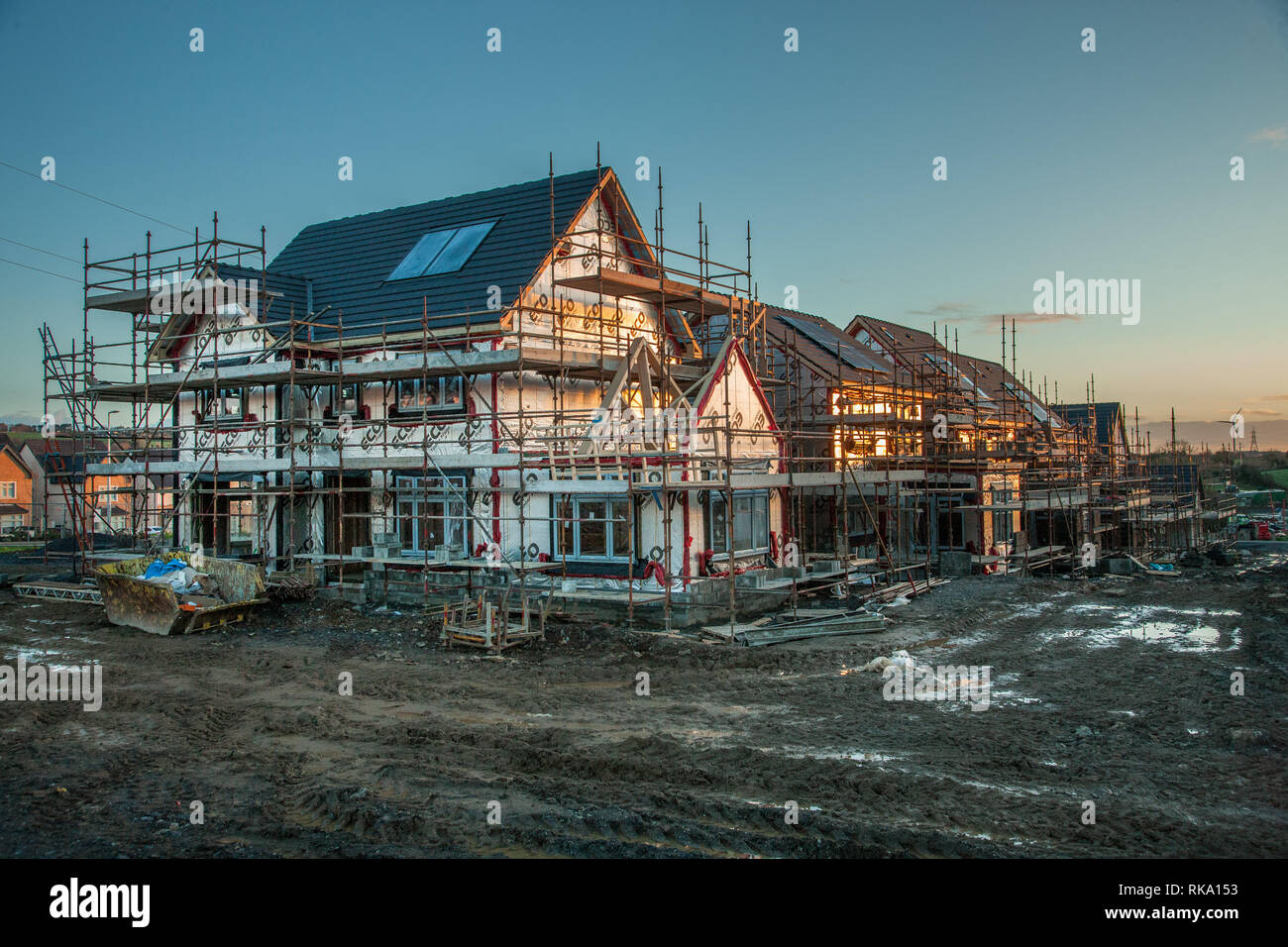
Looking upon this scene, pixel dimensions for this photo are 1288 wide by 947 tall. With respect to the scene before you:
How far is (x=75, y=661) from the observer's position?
51.0 feet

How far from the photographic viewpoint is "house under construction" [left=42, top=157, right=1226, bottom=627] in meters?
18.8

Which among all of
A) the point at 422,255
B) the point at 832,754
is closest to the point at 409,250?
the point at 422,255

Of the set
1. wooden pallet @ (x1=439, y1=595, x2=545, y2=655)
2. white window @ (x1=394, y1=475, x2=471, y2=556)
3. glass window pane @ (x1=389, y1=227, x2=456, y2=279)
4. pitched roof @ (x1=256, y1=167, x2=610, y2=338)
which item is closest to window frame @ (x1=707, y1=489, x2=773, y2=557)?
wooden pallet @ (x1=439, y1=595, x2=545, y2=655)

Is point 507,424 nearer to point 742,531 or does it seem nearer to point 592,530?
point 592,530

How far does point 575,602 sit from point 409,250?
13.2m

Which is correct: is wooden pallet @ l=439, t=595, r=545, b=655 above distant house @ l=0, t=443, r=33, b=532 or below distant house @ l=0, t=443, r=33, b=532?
below

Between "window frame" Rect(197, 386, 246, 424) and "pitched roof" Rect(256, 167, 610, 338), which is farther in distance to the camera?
"window frame" Rect(197, 386, 246, 424)

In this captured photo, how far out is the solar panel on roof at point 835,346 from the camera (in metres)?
31.7

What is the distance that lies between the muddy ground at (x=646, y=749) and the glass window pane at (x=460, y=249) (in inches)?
422
